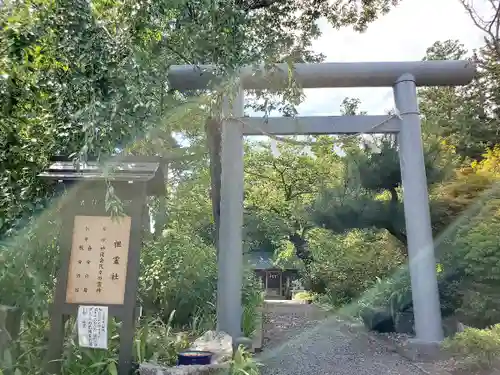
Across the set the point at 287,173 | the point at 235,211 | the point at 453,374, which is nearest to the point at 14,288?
the point at 235,211

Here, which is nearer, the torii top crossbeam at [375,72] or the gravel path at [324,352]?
the gravel path at [324,352]

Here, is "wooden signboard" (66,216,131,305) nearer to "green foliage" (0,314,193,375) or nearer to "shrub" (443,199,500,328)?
"green foliage" (0,314,193,375)

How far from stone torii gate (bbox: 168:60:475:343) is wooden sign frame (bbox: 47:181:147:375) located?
2.35 meters

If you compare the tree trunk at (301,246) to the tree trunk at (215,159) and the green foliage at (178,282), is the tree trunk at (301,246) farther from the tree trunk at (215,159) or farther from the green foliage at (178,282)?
the tree trunk at (215,159)

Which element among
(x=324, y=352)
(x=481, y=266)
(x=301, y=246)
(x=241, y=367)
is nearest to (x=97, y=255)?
(x=241, y=367)

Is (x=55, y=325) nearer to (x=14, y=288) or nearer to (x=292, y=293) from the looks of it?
(x=14, y=288)

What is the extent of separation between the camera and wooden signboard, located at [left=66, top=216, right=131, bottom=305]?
132 inches

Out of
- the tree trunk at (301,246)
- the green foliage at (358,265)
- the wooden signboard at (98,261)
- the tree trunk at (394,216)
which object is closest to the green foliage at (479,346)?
the tree trunk at (394,216)

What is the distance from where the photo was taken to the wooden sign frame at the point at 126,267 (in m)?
3.29

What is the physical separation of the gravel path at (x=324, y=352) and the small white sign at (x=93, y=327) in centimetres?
236

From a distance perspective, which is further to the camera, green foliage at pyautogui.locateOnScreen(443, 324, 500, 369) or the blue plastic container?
green foliage at pyautogui.locateOnScreen(443, 324, 500, 369)

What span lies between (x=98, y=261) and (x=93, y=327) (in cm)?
53

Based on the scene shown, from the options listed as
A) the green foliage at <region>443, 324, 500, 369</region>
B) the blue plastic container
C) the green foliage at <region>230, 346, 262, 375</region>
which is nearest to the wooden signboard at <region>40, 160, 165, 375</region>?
the blue plastic container

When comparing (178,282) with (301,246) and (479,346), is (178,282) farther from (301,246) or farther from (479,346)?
(301,246)
